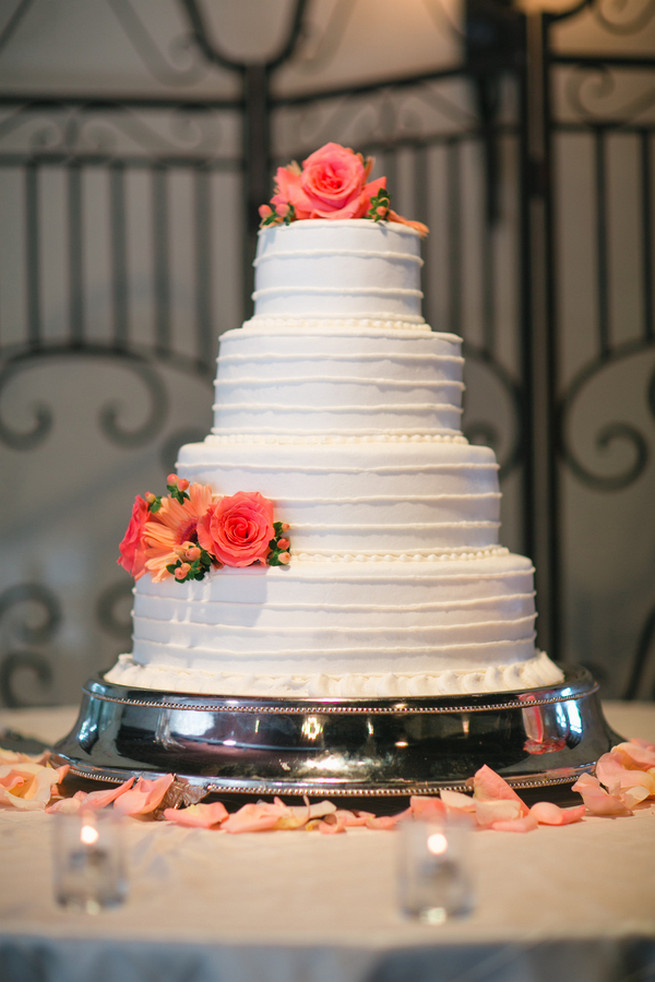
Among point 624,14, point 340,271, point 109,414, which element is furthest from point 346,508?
point 624,14

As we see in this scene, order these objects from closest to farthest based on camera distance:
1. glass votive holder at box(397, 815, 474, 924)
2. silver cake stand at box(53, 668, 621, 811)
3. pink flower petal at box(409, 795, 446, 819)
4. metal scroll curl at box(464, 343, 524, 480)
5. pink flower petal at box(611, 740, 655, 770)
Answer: glass votive holder at box(397, 815, 474, 924)
pink flower petal at box(409, 795, 446, 819)
silver cake stand at box(53, 668, 621, 811)
pink flower petal at box(611, 740, 655, 770)
metal scroll curl at box(464, 343, 524, 480)

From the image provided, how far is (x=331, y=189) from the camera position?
3.03 m

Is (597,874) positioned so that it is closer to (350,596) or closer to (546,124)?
(350,596)

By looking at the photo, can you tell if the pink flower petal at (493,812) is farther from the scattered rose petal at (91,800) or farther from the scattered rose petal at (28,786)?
the scattered rose petal at (28,786)

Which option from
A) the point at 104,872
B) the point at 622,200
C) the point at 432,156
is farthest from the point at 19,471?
the point at 104,872

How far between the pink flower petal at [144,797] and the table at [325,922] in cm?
22

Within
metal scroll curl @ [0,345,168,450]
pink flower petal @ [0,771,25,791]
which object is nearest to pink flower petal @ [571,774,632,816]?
pink flower petal @ [0,771,25,791]

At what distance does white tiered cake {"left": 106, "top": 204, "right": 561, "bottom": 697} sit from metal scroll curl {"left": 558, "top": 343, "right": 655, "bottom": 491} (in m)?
2.47

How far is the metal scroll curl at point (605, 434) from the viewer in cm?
539

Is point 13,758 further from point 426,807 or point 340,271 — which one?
point 340,271

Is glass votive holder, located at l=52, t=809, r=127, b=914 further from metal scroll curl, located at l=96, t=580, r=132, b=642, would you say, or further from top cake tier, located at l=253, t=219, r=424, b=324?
metal scroll curl, located at l=96, t=580, r=132, b=642

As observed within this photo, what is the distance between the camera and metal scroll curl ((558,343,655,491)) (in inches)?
212

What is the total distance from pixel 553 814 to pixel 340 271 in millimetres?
1465

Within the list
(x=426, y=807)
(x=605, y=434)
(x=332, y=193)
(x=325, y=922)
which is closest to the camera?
(x=325, y=922)
